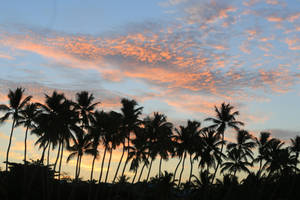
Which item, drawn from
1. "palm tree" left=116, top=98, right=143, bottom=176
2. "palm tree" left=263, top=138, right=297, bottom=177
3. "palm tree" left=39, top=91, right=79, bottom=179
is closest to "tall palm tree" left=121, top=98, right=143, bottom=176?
"palm tree" left=116, top=98, right=143, bottom=176

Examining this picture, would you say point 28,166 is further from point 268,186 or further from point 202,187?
point 268,186

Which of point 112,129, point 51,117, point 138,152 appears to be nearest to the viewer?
point 51,117

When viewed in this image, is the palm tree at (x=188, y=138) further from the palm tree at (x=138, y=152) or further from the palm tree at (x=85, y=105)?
the palm tree at (x=85, y=105)

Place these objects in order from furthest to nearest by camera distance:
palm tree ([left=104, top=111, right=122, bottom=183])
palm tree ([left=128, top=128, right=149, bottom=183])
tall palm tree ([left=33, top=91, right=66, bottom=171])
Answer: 1. palm tree ([left=128, top=128, right=149, bottom=183])
2. palm tree ([left=104, top=111, right=122, bottom=183])
3. tall palm tree ([left=33, top=91, right=66, bottom=171])

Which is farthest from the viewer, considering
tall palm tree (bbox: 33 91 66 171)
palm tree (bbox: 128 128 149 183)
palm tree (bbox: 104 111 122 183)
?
palm tree (bbox: 128 128 149 183)

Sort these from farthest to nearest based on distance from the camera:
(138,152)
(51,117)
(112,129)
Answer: (138,152), (112,129), (51,117)

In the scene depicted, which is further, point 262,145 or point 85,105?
point 262,145

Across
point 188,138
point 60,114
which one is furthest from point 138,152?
point 60,114

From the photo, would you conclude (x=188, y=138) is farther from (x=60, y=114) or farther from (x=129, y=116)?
(x=60, y=114)

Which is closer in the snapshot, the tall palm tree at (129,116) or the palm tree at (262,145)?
the tall palm tree at (129,116)

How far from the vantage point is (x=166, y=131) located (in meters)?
61.8

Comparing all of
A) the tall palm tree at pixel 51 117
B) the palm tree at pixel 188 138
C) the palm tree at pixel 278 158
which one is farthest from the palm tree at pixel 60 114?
the palm tree at pixel 278 158

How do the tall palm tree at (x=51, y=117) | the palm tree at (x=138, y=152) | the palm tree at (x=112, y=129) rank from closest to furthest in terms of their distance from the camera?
the tall palm tree at (x=51, y=117), the palm tree at (x=112, y=129), the palm tree at (x=138, y=152)

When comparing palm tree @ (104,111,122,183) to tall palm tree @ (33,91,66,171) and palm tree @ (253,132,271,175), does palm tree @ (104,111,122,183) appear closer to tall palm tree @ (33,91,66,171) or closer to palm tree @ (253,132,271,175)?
tall palm tree @ (33,91,66,171)
